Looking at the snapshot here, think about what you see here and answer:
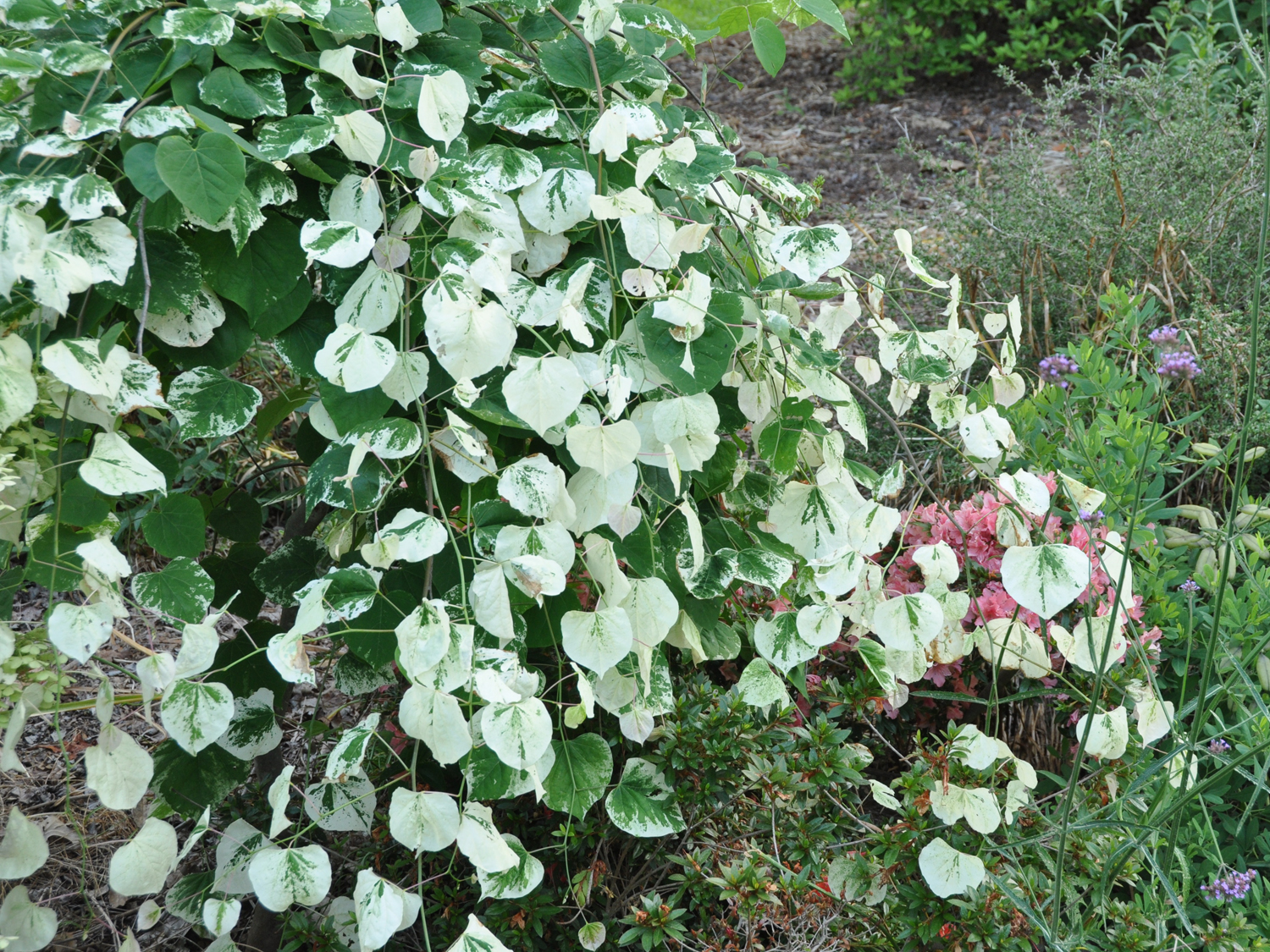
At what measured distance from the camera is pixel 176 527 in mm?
1060

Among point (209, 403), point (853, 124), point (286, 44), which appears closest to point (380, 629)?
point (209, 403)

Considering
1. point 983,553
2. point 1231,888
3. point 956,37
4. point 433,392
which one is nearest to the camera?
point 433,392

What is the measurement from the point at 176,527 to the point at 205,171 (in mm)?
370

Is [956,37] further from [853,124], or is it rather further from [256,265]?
[256,265]

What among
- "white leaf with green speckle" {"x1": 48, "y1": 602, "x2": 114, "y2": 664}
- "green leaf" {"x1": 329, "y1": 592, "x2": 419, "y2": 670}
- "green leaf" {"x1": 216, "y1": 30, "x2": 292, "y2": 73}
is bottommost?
"green leaf" {"x1": 329, "y1": 592, "x2": 419, "y2": 670}

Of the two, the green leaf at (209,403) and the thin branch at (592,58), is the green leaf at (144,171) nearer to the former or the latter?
the green leaf at (209,403)

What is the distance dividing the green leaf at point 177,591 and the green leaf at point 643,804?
19.6 inches

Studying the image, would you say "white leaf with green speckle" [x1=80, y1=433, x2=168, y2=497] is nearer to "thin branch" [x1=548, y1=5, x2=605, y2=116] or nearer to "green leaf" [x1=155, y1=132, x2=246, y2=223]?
"green leaf" [x1=155, y1=132, x2=246, y2=223]

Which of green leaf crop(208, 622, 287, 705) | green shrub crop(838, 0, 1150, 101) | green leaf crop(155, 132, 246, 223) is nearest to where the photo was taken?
green leaf crop(155, 132, 246, 223)

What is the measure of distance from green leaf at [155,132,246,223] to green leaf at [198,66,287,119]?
89 mm

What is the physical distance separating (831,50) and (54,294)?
18.0 ft

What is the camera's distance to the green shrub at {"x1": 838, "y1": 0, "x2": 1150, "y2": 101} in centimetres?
467

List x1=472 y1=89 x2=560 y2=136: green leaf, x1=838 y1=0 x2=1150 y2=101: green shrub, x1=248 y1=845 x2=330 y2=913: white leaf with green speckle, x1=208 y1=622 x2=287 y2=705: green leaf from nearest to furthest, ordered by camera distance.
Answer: x1=248 y1=845 x2=330 y2=913: white leaf with green speckle, x1=472 y1=89 x2=560 y2=136: green leaf, x1=208 y1=622 x2=287 y2=705: green leaf, x1=838 y1=0 x2=1150 y2=101: green shrub

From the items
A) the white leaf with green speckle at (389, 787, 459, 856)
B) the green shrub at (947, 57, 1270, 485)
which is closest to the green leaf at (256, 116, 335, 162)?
the white leaf with green speckle at (389, 787, 459, 856)
